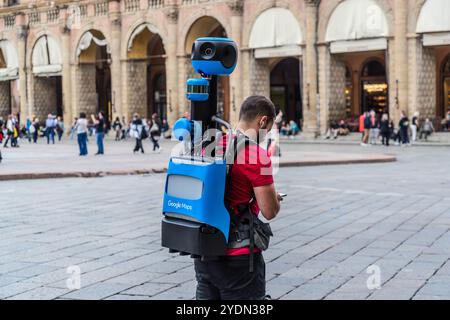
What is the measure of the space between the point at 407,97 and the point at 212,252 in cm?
3107

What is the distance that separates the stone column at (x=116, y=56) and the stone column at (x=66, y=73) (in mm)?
4175

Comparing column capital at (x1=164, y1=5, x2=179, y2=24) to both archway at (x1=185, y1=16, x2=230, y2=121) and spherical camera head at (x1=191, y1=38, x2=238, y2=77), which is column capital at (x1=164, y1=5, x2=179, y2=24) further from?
spherical camera head at (x1=191, y1=38, x2=238, y2=77)

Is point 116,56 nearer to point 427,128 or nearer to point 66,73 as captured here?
point 66,73

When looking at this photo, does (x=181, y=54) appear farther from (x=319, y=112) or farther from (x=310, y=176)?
(x=310, y=176)

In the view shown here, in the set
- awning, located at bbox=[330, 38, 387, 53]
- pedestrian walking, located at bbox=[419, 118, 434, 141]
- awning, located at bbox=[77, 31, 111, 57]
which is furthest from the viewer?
awning, located at bbox=[77, 31, 111, 57]

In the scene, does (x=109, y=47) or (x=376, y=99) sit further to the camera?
(x=109, y=47)

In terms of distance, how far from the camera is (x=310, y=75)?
36719mm

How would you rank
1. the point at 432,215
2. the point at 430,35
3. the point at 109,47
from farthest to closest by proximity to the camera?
the point at 109,47 → the point at 430,35 → the point at 432,215

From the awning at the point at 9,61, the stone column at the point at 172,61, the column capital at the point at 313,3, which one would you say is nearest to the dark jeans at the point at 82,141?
the column capital at the point at 313,3

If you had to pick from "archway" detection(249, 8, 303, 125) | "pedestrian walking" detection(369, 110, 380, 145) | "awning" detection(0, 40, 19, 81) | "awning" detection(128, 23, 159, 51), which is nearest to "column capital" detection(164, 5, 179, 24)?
"awning" detection(128, 23, 159, 51)

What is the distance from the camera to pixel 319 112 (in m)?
37.0

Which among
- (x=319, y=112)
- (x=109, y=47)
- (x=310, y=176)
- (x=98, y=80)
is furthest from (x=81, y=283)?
(x=98, y=80)

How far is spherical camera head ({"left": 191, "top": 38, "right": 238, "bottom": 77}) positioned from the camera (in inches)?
164

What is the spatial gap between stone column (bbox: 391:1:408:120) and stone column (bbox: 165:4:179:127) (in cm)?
1327
